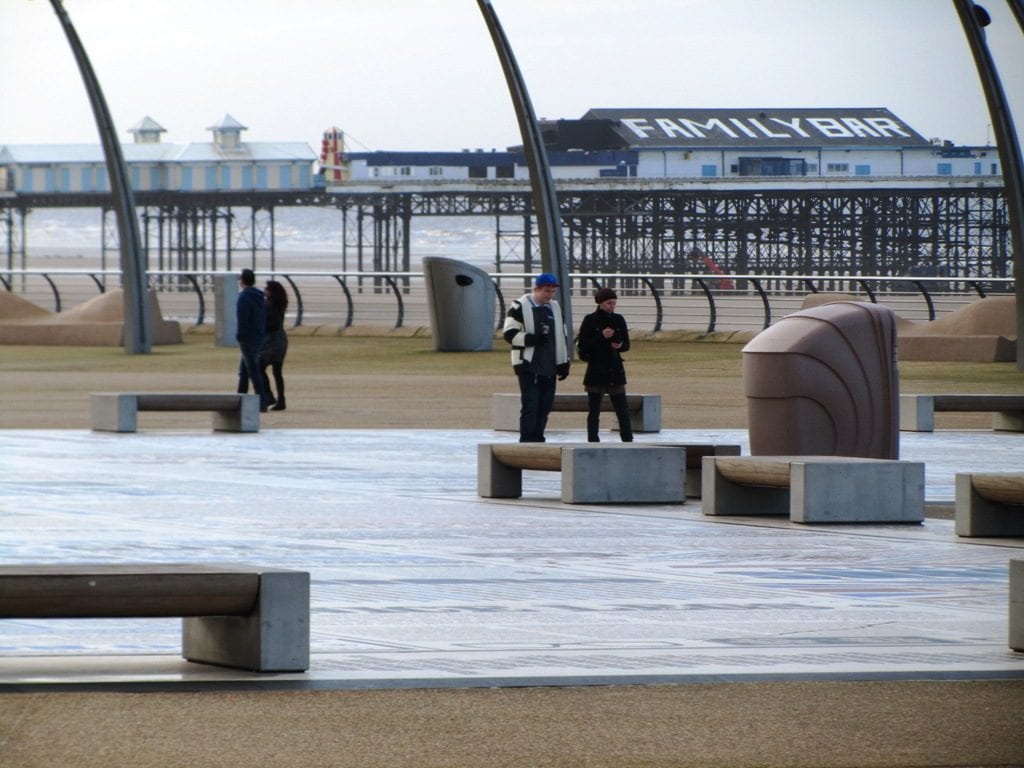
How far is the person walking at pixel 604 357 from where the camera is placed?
1522 centimetres

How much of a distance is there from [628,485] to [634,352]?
1962 cm

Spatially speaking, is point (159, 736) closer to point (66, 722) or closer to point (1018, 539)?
point (66, 722)

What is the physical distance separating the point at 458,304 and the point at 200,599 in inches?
1002

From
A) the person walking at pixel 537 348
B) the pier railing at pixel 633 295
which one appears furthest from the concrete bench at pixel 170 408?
the pier railing at pixel 633 295

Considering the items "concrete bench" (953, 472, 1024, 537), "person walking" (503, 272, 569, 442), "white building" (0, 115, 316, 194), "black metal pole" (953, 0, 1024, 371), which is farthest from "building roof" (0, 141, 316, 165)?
"concrete bench" (953, 472, 1024, 537)

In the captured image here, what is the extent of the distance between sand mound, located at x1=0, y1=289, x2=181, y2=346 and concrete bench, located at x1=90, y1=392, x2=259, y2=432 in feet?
54.2

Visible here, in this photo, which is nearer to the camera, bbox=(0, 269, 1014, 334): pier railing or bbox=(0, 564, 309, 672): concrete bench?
bbox=(0, 564, 309, 672): concrete bench

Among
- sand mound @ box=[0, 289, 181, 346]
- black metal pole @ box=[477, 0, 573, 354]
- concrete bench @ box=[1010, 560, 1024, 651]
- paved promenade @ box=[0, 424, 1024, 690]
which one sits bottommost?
sand mound @ box=[0, 289, 181, 346]

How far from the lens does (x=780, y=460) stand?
1098 cm

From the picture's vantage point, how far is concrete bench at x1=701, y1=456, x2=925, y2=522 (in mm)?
10727

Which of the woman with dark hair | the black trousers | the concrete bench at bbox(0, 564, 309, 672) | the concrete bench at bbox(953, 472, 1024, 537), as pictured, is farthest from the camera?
the woman with dark hair

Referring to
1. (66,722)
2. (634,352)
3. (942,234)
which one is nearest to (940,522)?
(66,722)

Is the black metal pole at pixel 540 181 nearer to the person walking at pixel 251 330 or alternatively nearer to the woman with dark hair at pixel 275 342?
the woman with dark hair at pixel 275 342

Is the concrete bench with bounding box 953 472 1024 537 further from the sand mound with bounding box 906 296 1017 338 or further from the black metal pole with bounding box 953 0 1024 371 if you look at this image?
the sand mound with bounding box 906 296 1017 338
